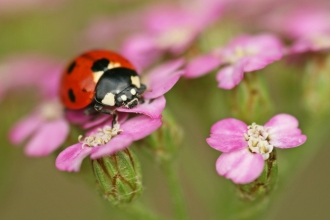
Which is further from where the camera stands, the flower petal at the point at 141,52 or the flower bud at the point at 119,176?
the flower petal at the point at 141,52

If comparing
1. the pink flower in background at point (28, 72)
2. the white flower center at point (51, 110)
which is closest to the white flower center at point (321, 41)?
the white flower center at point (51, 110)

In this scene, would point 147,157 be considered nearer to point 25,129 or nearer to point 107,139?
point 107,139

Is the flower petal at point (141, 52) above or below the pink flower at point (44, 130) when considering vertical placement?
above

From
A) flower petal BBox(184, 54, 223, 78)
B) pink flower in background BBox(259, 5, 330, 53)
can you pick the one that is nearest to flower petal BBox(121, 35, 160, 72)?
flower petal BBox(184, 54, 223, 78)

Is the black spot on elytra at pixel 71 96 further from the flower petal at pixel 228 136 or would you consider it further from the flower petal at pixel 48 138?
the flower petal at pixel 228 136

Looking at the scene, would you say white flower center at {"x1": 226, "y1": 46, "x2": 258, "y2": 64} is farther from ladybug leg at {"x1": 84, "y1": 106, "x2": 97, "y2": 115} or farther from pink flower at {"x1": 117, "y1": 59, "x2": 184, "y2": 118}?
ladybug leg at {"x1": 84, "y1": 106, "x2": 97, "y2": 115}

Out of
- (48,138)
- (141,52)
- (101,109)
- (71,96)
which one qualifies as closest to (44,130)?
(48,138)
